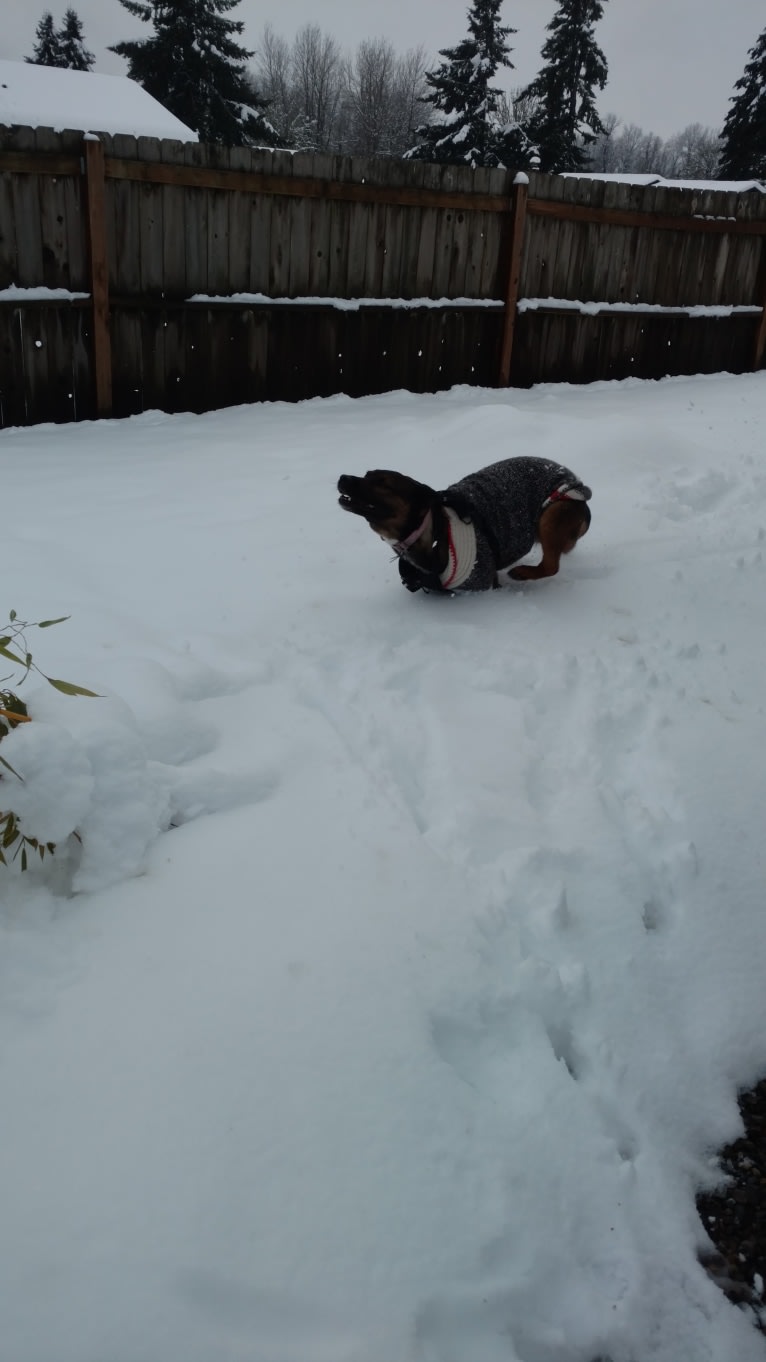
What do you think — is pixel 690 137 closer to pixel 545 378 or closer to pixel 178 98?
pixel 178 98

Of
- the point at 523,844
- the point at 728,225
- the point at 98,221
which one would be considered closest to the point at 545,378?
the point at 728,225

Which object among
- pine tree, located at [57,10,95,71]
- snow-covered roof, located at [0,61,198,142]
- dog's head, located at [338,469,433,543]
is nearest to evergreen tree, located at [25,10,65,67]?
pine tree, located at [57,10,95,71]

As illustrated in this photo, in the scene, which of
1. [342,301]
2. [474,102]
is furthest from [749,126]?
[342,301]

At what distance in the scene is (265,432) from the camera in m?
6.76

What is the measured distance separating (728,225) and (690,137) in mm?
93237

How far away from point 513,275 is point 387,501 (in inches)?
237

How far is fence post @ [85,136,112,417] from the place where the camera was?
6418 mm

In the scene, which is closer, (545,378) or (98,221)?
(98,221)

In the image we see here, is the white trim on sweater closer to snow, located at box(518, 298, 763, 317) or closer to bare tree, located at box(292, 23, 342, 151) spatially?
snow, located at box(518, 298, 763, 317)

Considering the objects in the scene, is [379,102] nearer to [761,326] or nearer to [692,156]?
[692,156]

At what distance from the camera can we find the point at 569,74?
95.0ft

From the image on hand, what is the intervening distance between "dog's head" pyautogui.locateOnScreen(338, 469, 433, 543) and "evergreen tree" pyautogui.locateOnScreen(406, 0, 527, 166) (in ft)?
89.7

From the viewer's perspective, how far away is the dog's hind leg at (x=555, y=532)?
399 centimetres

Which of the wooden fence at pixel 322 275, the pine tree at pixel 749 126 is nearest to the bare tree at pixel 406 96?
the pine tree at pixel 749 126
